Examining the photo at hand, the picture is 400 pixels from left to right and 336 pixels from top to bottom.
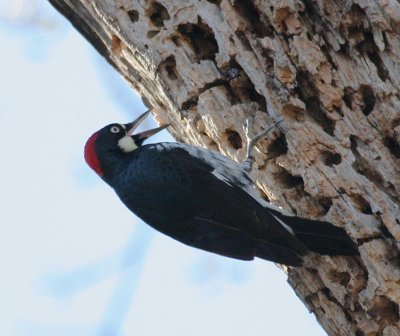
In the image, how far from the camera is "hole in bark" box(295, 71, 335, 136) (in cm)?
410

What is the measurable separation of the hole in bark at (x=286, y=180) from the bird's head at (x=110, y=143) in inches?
33.2

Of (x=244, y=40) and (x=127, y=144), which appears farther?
(x=127, y=144)

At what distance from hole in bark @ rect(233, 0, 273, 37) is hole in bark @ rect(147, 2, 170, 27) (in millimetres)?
394

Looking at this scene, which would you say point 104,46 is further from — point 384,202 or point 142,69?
point 384,202

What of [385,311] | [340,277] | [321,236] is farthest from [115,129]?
[385,311]

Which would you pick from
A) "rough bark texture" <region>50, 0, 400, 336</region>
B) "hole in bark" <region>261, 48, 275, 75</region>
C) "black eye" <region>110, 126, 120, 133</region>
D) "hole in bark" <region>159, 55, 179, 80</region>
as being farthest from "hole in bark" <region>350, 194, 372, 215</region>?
"black eye" <region>110, 126, 120, 133</region>

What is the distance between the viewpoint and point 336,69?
406cm

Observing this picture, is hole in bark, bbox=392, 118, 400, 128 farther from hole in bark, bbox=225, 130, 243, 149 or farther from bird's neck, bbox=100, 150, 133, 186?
bird's neck, bbox=100, 150, 133, 186

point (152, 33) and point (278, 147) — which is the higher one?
point (152, 33)

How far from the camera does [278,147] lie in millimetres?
4254

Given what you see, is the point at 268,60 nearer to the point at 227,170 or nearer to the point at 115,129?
the point at 227,170

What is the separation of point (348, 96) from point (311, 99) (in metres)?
0.18

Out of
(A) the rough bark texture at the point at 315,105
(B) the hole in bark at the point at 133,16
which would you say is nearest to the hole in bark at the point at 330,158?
(A) the rough bark texture at the point at 315,105

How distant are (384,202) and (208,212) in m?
0.84
